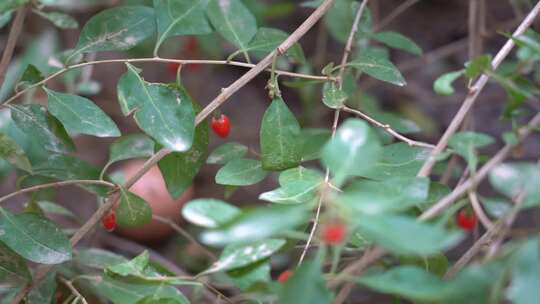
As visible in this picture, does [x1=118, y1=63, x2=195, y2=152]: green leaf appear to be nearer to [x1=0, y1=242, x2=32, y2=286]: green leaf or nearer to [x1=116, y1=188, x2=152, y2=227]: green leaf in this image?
[x1=116, y1=188, x2=152, y2=227]: green leaf

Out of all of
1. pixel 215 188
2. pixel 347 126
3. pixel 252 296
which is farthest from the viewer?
pixel 215 188

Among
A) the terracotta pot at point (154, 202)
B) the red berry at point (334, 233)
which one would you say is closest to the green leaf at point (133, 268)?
the red berry at point (334, 233)

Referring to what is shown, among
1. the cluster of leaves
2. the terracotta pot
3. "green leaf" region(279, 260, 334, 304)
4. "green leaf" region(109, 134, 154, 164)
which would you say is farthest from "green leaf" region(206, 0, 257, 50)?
the terracotta pot

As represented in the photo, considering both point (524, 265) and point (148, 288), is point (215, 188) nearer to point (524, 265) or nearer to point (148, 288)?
point (148, 288)

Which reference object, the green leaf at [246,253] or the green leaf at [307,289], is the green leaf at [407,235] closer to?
the green leaf at [307,289]

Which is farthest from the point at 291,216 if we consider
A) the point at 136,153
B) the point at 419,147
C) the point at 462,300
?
the point at 136,153

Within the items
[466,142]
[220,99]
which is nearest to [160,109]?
[220,99]
